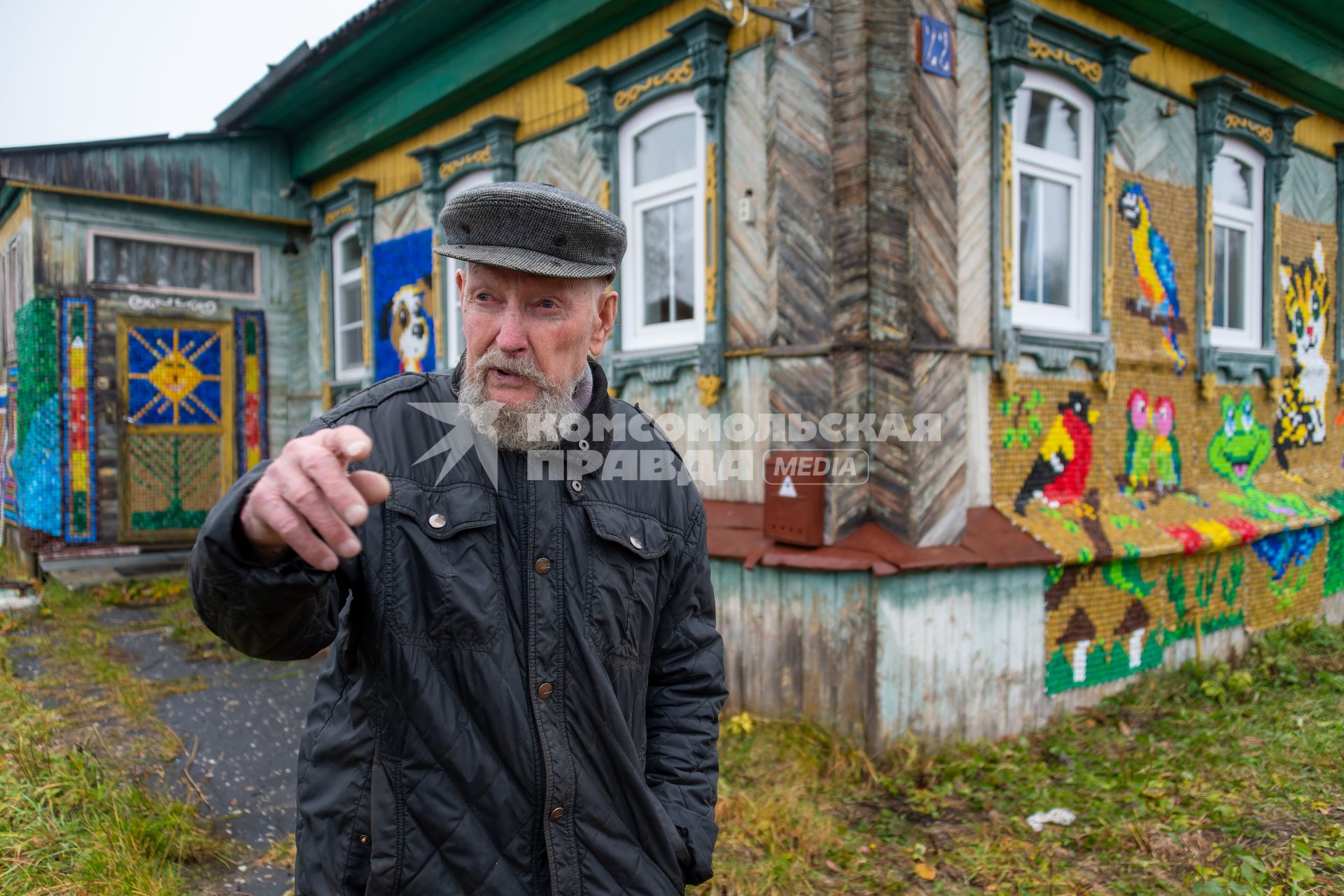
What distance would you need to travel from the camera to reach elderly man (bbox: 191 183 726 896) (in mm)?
1566

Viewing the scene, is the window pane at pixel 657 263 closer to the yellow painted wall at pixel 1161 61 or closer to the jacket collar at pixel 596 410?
the yellow painted wall at pixel 1161 61

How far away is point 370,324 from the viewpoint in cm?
898

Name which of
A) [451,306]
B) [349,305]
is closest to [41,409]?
[349,305]

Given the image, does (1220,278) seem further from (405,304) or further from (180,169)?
(180,169)

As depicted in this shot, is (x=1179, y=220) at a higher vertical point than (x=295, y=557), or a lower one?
higher

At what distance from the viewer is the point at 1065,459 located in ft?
17.7

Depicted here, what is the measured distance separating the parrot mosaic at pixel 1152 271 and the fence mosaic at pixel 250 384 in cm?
933

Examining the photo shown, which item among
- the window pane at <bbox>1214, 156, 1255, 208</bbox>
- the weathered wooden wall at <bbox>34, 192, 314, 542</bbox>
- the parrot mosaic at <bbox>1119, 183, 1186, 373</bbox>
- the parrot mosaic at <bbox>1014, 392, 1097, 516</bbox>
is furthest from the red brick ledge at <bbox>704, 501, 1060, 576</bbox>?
the weathered wooden wall at <bbox>34, 192, 314, 542</bbox>

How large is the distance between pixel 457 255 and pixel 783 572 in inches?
135

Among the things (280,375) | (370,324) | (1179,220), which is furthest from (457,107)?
(1179,220)

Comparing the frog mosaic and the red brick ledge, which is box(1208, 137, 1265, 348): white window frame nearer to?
the frog mosaic

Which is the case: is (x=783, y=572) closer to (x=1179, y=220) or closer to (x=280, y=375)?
(x=1179, y=220)

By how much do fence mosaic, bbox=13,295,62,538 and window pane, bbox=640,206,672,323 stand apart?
22.8 ft

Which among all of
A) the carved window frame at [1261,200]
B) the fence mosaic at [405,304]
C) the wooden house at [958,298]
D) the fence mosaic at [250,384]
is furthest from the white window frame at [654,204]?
the fence mosaic at [250,384]
